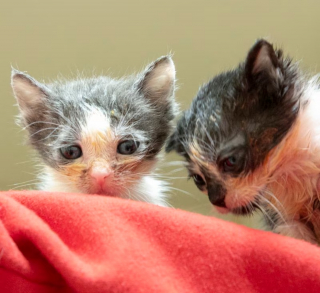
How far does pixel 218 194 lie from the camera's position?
3.60 feet

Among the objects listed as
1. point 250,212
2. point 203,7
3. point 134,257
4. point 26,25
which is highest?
point 203,7

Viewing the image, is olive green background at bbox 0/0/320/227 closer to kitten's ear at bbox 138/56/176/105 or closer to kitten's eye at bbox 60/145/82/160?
kitten's ear at bbox 138/56/176/105

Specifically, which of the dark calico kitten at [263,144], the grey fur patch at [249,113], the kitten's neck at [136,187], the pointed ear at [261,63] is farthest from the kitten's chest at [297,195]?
the kitten's neck at [136,187]

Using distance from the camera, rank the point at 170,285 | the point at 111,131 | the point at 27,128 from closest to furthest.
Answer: the point at 170,285 < the point at 111,131 < the point at 27,128

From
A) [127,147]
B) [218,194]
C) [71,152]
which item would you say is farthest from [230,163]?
[71,152]

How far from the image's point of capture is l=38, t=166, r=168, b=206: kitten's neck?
4.22 ft

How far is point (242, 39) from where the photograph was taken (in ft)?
6.20

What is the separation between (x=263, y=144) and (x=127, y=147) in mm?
379

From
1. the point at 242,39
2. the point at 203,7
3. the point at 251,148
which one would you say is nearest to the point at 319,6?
the point at 242,39

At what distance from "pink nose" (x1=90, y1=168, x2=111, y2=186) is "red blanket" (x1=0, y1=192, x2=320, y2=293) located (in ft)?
0.98

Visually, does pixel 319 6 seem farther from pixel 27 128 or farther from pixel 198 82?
pixel 27 128

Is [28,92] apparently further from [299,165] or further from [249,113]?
[299,165]

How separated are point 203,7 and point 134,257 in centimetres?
133

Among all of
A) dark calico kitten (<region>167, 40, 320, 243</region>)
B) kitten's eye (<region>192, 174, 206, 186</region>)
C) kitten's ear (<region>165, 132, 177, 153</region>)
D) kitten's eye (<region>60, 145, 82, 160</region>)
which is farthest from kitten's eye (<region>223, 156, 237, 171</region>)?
kitten's eye (<region>60, 145, 82, 160</region>)
